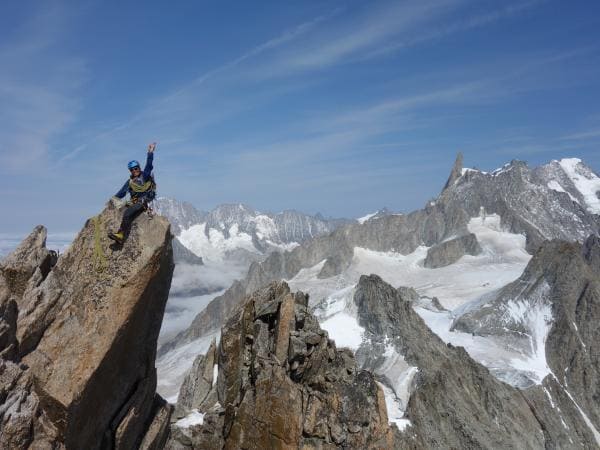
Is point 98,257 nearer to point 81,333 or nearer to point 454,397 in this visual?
point 81,333

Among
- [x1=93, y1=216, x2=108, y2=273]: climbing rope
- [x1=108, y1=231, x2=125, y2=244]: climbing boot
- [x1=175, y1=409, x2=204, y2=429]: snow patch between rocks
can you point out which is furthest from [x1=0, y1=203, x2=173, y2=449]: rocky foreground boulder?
[x1=175, y1=409, x2=204, y2=429]: snow patch between rocks

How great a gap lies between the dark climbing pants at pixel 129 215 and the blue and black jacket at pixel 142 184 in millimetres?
401

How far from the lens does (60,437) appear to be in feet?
54.5

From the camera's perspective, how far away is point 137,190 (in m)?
19.0

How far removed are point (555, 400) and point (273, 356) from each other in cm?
10234

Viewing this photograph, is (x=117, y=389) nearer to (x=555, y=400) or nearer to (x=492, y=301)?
(x=555, y=400)

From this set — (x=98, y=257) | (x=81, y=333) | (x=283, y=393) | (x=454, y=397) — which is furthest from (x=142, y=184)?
(x=454, y=397)

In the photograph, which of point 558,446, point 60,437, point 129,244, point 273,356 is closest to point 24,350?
point 60,437

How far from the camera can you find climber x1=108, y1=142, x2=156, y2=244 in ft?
60.5

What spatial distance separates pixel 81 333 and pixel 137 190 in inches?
199

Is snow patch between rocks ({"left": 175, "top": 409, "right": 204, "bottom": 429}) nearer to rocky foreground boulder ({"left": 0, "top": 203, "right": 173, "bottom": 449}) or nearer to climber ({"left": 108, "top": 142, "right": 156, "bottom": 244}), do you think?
rocky foreground boulder ({"left": 0, "top": 203, "right": 173, "bottom": 449})

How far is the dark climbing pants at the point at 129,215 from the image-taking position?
18281 millimetres

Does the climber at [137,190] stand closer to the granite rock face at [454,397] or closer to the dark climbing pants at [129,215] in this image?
the dark climbing pants at [129,215]

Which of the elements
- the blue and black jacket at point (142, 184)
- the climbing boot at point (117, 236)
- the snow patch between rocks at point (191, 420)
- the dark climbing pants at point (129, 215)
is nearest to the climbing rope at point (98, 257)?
the climbing boot at point (117, 236)
